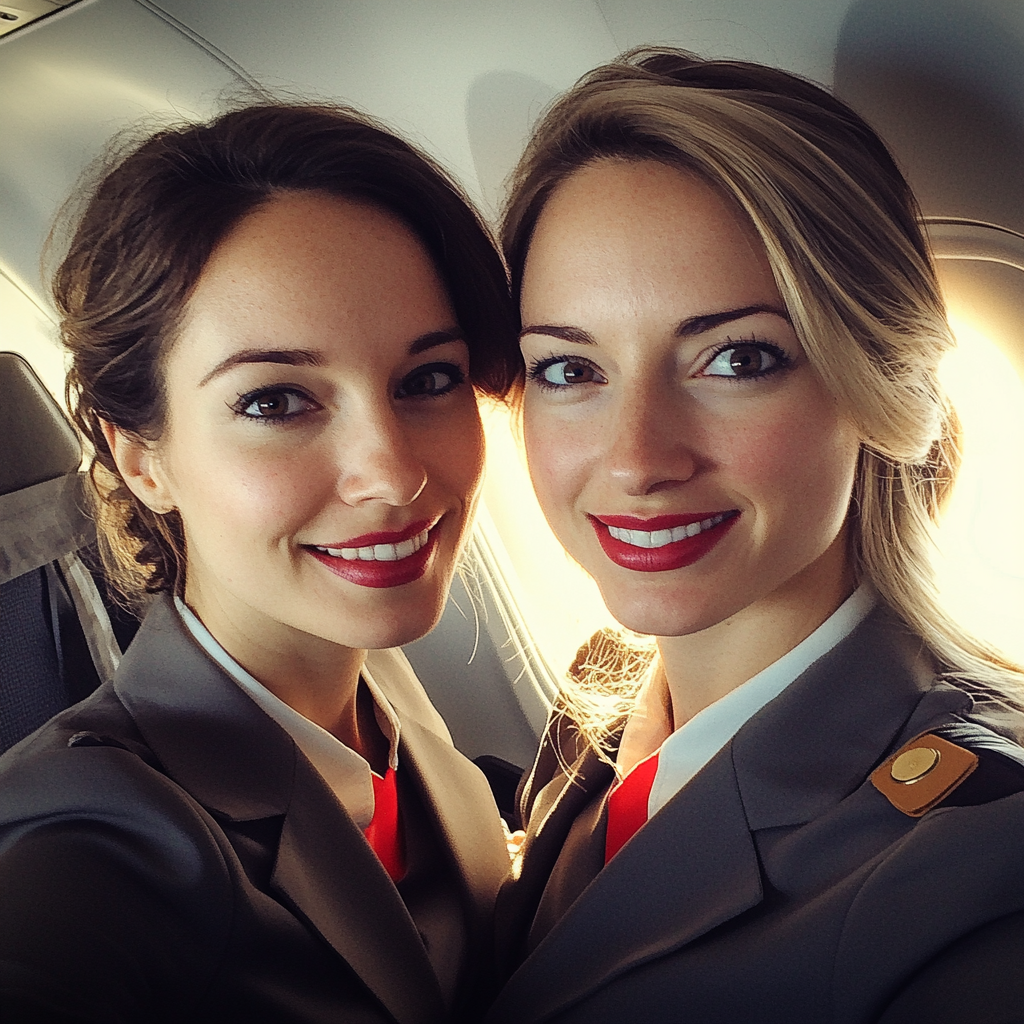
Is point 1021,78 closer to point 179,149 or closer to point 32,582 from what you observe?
point 179,149

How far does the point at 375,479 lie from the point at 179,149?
0.48 metres

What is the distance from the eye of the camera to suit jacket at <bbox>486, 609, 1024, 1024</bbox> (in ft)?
2.50

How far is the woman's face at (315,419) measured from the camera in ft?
3.42

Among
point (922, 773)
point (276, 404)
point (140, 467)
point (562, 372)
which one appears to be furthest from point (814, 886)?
point (140, 467)

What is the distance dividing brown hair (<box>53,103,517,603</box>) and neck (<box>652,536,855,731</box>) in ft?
1.43

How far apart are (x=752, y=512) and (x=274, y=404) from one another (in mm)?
542

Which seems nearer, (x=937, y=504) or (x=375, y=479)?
(x=375, y=479)

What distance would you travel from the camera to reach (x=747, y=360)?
3.35 ft

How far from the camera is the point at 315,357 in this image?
3.40ft

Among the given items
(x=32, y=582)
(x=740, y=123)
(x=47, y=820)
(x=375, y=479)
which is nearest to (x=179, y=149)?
(x=375, y=479)

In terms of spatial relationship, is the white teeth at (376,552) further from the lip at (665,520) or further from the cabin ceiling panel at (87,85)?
the cabin ceiling panel at (87,85)

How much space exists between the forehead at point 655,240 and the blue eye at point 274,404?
1.01 feet

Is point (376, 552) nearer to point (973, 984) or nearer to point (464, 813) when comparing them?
point (464, 813)

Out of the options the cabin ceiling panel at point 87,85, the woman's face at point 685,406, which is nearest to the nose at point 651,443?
the woman's face at point 685,406
